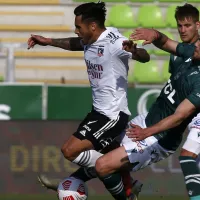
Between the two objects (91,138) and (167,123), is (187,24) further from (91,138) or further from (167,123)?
(91,138)

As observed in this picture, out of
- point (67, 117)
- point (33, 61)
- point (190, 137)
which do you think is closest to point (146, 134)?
point (190, 137)

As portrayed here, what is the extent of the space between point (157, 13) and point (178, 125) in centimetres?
755

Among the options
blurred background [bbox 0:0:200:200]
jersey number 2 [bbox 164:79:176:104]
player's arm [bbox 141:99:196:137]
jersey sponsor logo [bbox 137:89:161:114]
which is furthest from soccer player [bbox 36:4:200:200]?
jersey sponsor logo [bbox 137:89:161:114]

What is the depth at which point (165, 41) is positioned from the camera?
27.4ft

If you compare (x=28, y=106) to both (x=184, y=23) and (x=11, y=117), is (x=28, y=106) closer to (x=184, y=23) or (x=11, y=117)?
(x=11, y=117)

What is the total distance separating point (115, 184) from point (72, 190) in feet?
1.48

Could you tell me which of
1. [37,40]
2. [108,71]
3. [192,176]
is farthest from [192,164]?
[37,40]

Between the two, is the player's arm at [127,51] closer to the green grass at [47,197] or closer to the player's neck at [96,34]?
the player's neck at [96,34]

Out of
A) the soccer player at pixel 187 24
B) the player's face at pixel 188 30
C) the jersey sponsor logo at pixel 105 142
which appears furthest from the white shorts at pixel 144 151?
the player's face at pixel 188 30

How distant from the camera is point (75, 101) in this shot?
12.6 m

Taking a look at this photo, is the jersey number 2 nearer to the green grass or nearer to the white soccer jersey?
the white soccer jersey

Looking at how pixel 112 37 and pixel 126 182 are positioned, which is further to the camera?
pixel 126 182

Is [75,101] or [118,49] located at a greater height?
[118,49]

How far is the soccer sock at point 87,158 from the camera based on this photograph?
858 centimetres
